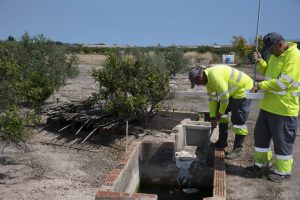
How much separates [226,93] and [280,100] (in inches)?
37.6

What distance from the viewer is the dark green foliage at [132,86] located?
8836 mm

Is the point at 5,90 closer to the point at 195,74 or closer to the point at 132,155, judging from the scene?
the point at 132,155

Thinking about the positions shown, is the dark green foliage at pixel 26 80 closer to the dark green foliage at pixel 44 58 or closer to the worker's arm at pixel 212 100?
the dark green foliage at pixel 44 58

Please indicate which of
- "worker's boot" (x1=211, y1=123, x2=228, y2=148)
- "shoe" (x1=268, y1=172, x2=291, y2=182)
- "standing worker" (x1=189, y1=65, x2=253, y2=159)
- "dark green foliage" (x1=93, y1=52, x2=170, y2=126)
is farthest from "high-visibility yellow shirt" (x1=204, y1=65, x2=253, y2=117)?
"dark green foliage" (x1=93, y1=52, x2=170, y2=126)

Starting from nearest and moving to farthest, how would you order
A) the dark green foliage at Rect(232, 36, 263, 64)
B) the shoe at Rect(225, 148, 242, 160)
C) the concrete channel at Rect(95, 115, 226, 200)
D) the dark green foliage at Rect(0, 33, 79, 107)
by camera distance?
the shoe at Rect(225, 148, 242, 160) → the concrete channel at Rect(95, 115, 226, 200) → the dark green foliage at Rect(0, 33, 79, 107) → the dark green foliage at Rect(232, 36, 263, 64)

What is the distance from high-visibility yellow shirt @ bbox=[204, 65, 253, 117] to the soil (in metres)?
1.11

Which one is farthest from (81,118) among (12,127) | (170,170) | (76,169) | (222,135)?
(222,135)

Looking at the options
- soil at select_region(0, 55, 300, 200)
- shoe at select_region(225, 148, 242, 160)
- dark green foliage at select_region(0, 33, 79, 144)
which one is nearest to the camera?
soil at select_region(0, 55, 300, 200)

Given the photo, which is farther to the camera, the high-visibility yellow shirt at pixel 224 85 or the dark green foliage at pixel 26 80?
the high-visibility yellow shirt at pixel 224 85

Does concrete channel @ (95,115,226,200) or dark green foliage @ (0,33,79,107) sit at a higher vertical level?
dark green foliage @ (0,33,79,107)

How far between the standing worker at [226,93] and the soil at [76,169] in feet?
1.87

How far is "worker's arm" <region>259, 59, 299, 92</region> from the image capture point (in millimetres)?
5562

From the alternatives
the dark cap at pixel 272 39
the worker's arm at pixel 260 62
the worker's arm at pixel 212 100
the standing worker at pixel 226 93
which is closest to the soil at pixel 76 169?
the standing worker at pixel 226 93

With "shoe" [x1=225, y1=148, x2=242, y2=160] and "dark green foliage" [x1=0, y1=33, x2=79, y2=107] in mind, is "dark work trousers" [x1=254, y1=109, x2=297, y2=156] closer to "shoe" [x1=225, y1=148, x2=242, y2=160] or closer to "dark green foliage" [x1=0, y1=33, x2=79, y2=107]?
"shoe" [x1=225, y1=148, x2=242, y2=160]
